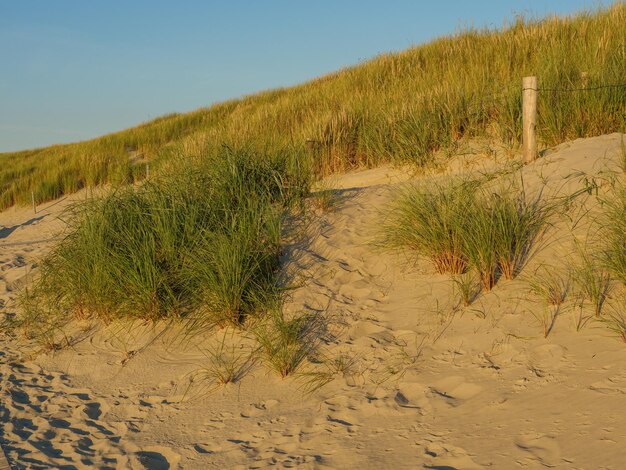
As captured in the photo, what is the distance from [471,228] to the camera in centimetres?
433

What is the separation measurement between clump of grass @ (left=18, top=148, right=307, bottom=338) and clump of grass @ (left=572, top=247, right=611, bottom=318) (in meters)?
2.04

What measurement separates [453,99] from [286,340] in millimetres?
5090

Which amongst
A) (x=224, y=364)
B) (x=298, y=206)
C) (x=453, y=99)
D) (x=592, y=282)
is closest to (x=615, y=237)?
(x=592, y=282)

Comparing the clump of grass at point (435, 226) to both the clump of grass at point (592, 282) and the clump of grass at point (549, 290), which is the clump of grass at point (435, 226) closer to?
the clump of grass at point (549, 290)

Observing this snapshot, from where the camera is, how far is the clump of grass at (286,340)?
383 centimetres

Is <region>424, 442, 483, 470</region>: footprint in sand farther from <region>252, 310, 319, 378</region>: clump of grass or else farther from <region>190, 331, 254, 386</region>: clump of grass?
<region>190, 331, 254, 386</region>: clump of grass

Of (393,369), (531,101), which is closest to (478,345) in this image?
(393,369)

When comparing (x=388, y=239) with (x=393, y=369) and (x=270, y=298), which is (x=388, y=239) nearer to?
(x=270, y=298)

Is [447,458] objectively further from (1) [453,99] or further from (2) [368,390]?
(1) [453,99]

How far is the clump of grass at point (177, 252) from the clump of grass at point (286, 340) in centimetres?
31

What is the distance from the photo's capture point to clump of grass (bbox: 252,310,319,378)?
12.6ft

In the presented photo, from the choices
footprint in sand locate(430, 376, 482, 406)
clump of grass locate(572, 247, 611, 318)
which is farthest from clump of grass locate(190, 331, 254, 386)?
clump of grass locate(572, 247, 611, 318)

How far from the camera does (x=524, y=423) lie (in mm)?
2797

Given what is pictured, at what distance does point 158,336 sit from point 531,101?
4.01 m
